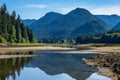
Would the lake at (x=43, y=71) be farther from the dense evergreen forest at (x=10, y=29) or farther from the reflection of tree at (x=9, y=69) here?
the dense evergreen forest at (x=10, y=29)

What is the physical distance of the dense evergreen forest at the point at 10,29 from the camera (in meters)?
170

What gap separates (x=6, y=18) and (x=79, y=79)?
150 m

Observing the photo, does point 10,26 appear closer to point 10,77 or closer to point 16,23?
point 16,23

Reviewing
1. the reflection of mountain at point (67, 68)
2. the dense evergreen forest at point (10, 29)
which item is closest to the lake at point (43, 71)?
the reflection of mountain at point (67, 68)

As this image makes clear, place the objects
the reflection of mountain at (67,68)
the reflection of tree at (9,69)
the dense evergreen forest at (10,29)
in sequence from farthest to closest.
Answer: the dense evergreen forest at (10,29) → the reflection of mountain at (67,68) → the reflection of tree at (9,69)

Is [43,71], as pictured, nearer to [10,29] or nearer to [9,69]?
[9,69]

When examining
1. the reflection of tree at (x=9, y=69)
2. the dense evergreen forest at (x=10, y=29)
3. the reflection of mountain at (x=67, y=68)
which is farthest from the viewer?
the dense evergreen forest at (x=10, y=29)

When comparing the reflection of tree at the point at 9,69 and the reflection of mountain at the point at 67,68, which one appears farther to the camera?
the reflection of mountain at the point at 67,68

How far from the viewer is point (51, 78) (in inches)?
1729

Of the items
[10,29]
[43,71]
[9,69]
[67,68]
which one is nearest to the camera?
[9,69]

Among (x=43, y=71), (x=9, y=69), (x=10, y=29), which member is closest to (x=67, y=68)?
(x=43, y=71)

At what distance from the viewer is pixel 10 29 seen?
177750mm

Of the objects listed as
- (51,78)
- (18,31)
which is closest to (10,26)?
(18,31)

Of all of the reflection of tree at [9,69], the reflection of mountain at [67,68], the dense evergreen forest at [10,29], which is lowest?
the reflection of mountain at [67,68]
